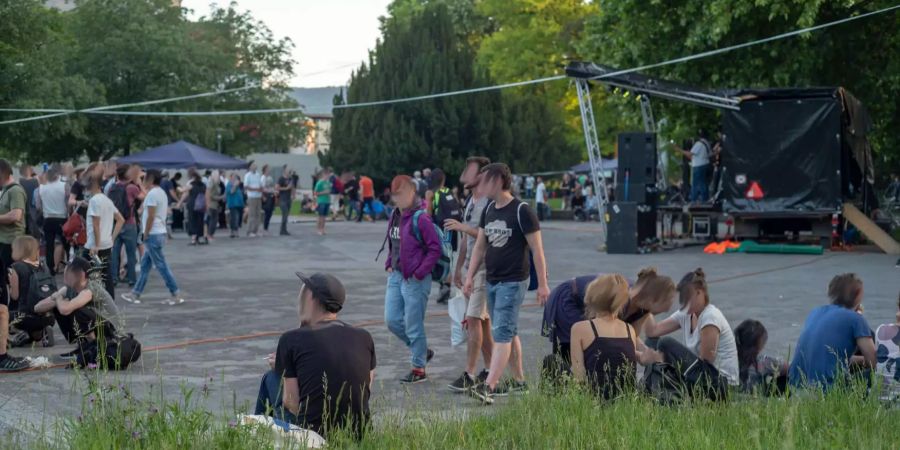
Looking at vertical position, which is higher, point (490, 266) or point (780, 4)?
point (780, 4)

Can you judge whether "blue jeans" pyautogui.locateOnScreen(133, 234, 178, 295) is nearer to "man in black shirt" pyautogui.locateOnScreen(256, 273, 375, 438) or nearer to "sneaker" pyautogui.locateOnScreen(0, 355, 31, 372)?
"sneaker" pyautogui.locateOnScreen(0, 355, 31, 372)

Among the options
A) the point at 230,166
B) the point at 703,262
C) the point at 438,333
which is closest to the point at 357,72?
the point at 230,166

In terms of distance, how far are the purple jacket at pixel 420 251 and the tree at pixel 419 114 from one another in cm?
3735

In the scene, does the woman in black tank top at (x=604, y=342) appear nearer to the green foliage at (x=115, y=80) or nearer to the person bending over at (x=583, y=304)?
the person bending over at (x=583, y=304)

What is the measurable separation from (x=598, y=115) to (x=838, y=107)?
28.0 meters

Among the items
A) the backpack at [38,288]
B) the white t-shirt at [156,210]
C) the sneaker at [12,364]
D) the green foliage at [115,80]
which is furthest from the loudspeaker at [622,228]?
the green foliage at [115,80]

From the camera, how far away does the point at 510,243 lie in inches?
345

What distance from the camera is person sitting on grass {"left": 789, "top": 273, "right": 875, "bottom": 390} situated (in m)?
7.84

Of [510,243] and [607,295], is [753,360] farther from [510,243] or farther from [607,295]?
[510,243]

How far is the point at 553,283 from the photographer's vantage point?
1750 centimetres

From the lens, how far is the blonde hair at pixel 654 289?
803 cm

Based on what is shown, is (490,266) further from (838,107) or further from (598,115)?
(598,115)

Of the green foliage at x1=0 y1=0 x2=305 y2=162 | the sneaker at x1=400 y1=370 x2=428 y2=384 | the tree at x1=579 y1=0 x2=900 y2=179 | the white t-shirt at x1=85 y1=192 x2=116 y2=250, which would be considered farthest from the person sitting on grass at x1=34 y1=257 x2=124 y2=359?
the green foliage at x1=0 y1=0 x2=305 y2=162

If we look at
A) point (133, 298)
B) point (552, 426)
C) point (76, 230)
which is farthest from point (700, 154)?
point (552, 426)
